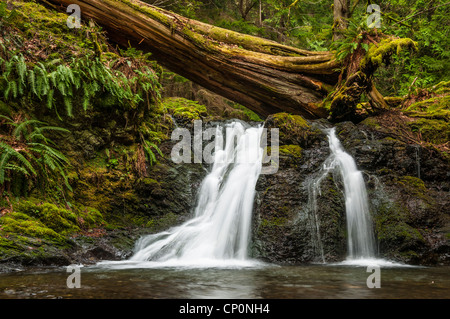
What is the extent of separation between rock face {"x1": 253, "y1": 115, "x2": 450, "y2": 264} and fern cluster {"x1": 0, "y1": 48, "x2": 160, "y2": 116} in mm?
3369

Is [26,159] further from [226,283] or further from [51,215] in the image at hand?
[226,283]

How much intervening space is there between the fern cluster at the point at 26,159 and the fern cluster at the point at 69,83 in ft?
1.67

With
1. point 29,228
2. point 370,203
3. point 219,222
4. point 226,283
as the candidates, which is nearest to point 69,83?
point 29,228

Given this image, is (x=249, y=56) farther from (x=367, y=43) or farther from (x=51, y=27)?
(x=51, y=27)

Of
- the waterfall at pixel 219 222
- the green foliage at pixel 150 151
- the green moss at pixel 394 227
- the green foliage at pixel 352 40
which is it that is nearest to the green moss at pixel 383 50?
the green foliage at pixel 352 40

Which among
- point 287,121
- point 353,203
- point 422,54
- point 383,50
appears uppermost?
point 422,54

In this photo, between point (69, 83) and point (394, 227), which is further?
point (69, 83)

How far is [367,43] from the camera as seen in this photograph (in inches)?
298

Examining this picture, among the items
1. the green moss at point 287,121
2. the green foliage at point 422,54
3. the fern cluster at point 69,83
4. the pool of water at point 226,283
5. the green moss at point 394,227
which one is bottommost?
the pool of water at point 226,283

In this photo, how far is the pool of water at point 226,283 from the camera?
2.71m

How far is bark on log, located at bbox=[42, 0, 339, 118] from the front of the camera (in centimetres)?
833

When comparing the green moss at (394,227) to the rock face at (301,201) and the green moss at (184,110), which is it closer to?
the rock face at (301,201)

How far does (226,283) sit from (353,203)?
11.1 ft

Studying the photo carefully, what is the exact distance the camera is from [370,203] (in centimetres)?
565
